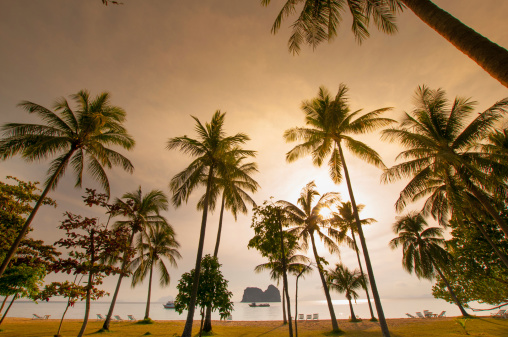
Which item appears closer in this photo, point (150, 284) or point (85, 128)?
point (85, 128)

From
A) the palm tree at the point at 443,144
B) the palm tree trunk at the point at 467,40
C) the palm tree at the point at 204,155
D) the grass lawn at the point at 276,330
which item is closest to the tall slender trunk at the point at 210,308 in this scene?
the grass lawn at the point at 276,330

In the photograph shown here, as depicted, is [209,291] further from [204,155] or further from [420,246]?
[420,246]

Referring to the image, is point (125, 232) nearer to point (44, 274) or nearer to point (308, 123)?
point (44, 274)

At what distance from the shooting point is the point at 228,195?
16109mm

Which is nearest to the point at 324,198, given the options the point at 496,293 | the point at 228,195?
the point at 228,195

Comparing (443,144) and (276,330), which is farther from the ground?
(443,144)

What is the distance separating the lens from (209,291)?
442 inches

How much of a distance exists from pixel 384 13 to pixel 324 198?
15.8m

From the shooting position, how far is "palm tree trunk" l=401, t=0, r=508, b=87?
3191 millimetres

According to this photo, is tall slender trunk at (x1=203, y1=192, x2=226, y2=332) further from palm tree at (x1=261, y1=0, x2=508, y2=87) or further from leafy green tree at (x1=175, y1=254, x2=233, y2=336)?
palm tree at (x1=261, y1=0, x2=508, y2=87)

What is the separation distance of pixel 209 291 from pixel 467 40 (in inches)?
499

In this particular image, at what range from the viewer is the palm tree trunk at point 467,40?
3.19m

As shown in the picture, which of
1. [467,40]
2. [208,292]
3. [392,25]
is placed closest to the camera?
[467,40]

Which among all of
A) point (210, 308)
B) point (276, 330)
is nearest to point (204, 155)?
point (210, 308)
